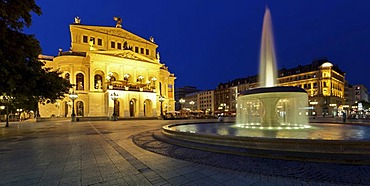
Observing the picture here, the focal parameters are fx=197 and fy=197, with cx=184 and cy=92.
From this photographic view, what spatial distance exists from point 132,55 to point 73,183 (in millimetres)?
48741

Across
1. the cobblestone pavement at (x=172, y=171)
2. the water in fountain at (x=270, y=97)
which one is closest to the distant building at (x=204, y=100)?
the water in fountain at (x=270, y=97)

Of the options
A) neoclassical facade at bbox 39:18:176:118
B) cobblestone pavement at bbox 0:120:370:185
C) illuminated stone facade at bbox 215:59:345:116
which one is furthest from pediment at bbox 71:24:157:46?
cobblestone pavement at bbox 0:120:370:185

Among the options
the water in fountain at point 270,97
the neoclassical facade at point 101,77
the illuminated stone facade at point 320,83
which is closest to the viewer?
the water in fountain at point 270,97

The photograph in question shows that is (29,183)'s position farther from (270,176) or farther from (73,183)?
(270,176)

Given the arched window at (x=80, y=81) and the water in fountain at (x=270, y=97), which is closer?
the water in fountain at (x=270, y=97)

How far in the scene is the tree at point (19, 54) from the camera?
1178 centimetres

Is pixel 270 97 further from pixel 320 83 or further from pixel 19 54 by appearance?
pixel 320 83

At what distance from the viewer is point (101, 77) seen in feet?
160

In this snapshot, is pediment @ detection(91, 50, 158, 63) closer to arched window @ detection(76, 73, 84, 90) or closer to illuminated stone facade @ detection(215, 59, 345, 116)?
arched window @ detection(76, 73, 84, 90)

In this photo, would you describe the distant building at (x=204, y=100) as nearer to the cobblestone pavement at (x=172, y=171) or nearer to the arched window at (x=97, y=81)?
the arched window at (x=97, y=81)

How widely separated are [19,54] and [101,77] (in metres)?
37.3

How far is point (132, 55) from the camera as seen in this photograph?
50344 millimetres

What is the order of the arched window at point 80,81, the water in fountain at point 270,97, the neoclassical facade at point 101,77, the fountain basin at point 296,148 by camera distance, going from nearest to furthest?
the fountain basin at point 296,148 < the water in fountain at point 270,97 < the neoclassical facade at point 101,77 < the arched window at point 80,81

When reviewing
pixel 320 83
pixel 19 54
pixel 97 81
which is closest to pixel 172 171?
pixel 19 54
